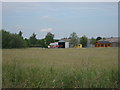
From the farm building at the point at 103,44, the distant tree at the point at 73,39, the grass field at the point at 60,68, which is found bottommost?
the grass field at the point at 60,68

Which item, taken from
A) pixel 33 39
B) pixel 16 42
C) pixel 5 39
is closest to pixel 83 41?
pixel 33 39

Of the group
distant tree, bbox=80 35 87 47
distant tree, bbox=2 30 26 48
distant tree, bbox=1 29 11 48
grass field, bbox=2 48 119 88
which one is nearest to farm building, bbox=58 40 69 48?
grass field, bbox=2 48 119 88

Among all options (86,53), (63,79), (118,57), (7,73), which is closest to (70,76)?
(63,79)

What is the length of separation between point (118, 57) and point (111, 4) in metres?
0.81

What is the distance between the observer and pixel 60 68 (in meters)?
2.26

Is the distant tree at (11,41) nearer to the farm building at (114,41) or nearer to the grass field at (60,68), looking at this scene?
the grass field at (60,68)

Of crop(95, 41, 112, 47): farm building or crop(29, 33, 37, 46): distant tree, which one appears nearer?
crop(95, 41, 112, 47): farm building

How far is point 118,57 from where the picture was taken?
2252 millimetres

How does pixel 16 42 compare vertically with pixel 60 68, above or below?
above

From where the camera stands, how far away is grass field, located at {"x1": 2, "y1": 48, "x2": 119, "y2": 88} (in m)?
2.17

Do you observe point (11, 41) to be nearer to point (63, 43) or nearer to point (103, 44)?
point (63, 43)

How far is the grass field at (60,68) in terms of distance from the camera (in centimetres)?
217

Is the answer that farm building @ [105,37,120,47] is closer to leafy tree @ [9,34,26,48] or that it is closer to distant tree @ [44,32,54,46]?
distant tree @ [44,32,54,46]

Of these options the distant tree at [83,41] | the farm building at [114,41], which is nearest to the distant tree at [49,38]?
the distant tree at [83,41]
